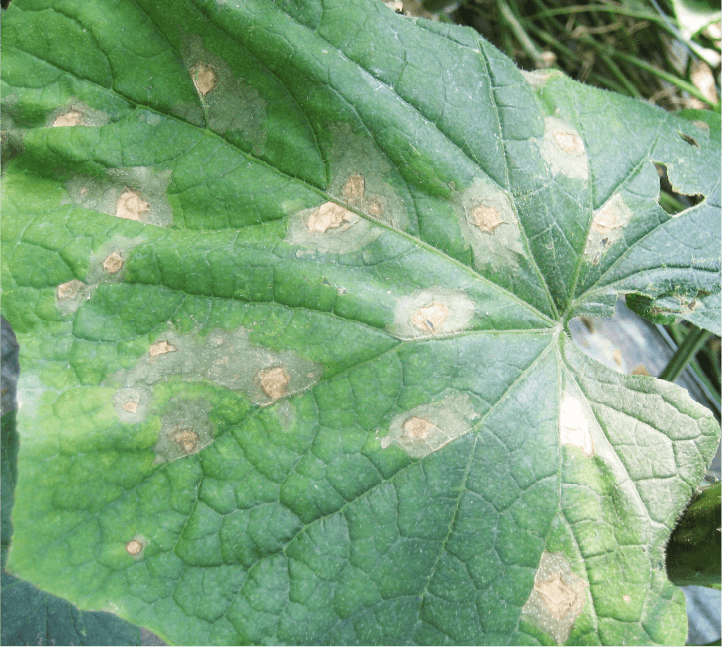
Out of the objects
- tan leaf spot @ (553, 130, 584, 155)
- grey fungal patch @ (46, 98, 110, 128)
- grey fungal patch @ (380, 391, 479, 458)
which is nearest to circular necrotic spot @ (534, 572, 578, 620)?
grey fungal patch @ (380, 391, 479, 458)

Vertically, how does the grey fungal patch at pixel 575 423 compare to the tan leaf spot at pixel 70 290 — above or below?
above

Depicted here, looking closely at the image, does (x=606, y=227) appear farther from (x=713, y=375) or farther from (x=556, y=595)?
(x=713, y=375)

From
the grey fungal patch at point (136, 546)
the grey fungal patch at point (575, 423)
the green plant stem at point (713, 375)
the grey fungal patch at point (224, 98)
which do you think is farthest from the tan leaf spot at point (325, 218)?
the green plant stem at point (713, 375)

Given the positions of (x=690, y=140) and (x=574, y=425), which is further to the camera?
(x=690, y=140)

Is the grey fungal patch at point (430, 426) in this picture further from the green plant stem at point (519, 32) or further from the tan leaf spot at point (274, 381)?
the green plant stem at point (519, 32)

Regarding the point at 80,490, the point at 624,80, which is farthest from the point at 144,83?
the point at 624,80

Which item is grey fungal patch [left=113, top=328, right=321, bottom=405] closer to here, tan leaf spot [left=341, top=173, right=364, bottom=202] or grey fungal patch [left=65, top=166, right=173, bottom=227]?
grey fungal patch [left=65, top=166, right=173, bottom=227]

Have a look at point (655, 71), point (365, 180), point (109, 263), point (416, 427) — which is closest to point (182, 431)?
point (109, 263)
